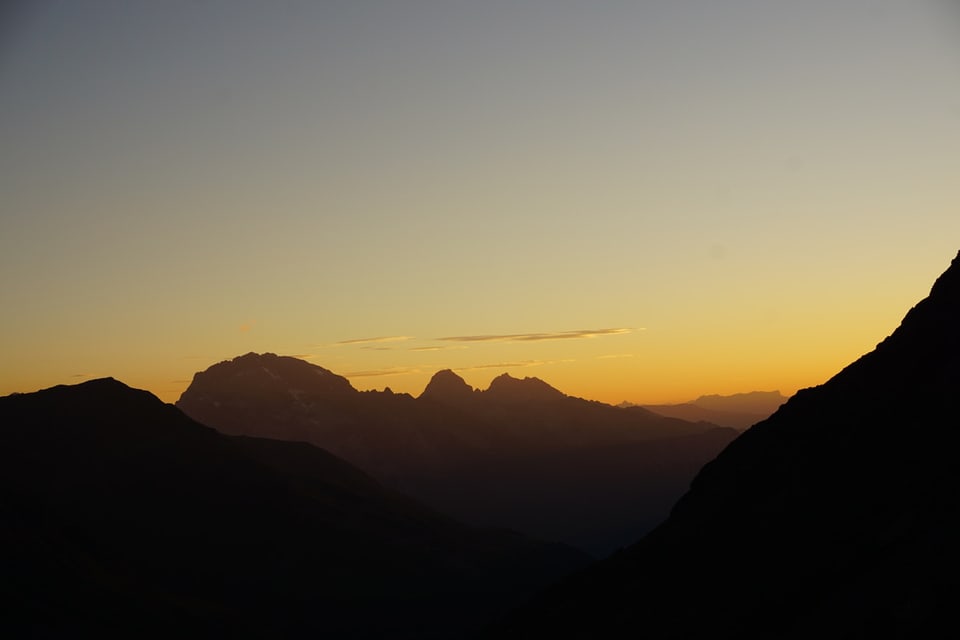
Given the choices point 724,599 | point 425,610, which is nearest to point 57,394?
point 425,610

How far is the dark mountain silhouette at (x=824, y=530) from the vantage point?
32.0m

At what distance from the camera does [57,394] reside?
5369 inches

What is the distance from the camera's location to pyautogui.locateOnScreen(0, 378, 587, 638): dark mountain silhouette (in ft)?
281

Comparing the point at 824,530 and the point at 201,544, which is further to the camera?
the point at 201,544

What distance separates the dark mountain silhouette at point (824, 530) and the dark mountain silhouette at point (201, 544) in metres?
46.2

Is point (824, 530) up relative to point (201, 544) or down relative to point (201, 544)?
up

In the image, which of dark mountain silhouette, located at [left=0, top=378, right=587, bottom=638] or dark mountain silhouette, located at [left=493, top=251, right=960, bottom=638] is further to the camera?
dark mountain silhouette, located at [left=0, top=378, right=587, bottom=638]

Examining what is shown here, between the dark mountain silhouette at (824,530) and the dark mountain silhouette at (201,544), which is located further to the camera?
the dark mountain silhouette at (201,544)

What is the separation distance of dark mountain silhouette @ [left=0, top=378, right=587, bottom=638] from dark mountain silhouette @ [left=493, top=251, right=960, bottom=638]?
151 ft

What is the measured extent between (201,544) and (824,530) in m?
90.5

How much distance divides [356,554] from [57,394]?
55261 millimetres

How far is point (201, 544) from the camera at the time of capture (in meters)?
113

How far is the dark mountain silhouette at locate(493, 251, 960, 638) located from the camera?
1260 inches

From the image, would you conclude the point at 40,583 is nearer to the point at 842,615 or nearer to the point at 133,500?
the point at 133,500
